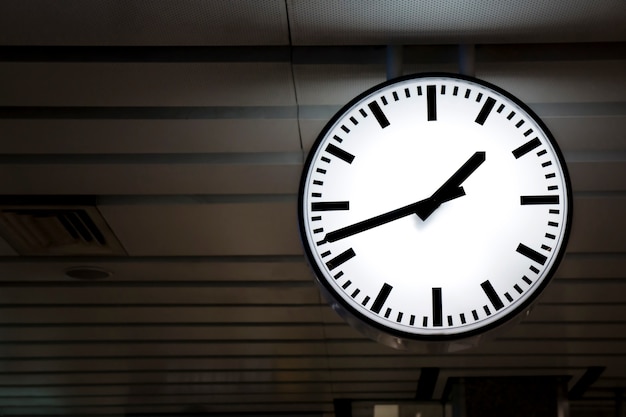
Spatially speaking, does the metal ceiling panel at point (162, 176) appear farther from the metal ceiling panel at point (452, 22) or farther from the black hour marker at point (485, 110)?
the black hour marker at point (485, 110)

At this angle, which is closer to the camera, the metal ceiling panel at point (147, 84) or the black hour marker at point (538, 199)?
the black hour marker at point (538, 199)

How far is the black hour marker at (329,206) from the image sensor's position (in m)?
2.10

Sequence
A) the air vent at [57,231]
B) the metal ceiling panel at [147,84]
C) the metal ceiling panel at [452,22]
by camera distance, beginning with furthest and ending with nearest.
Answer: the air vent at [57,231], the metal ceiling panel at [147,84], the metal ceiling panel at [452,22]

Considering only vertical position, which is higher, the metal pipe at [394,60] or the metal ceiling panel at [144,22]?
the metal ceiling panel at [144,22]

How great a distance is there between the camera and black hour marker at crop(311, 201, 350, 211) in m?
2.10

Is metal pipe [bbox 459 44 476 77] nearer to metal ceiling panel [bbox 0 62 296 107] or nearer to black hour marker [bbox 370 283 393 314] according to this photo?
metal ceiling panel [bbox 0 62 296 107]

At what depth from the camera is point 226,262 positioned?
4281mm

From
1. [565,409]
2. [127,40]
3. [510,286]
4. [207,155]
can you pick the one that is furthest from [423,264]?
[565,409]

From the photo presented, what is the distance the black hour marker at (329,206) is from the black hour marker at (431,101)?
0.33 meters

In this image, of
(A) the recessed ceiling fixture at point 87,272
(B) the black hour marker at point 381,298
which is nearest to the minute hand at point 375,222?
(B) the black hour marker at point 381,298

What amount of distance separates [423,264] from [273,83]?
3.54 feet

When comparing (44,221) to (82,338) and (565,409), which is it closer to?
(82,338)

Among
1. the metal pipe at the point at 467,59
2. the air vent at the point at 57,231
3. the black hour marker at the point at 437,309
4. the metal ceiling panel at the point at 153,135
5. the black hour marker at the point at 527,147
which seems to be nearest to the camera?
the black hour marker at the point at 437,309

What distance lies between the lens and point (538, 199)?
6.79 ft
